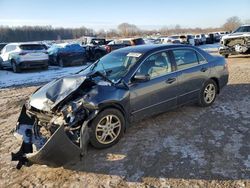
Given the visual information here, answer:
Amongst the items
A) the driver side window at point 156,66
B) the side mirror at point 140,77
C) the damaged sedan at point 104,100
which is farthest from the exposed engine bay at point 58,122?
the driver side window at point 156,66

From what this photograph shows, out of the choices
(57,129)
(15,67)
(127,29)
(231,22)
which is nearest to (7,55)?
(15,67)

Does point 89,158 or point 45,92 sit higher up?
point 45,92

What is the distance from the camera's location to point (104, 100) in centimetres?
436

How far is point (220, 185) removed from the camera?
3428mm

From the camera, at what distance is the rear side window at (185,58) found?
5.74 meters

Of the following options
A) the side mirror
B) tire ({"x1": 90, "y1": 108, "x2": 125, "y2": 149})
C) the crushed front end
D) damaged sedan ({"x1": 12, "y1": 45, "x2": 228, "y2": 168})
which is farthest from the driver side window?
the crushed front end

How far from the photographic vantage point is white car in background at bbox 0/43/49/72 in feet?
47.3

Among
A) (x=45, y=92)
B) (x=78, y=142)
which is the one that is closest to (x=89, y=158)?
(x=78, y=142)

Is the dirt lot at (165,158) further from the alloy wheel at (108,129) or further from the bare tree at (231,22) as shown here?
the bare tree at (231,22)

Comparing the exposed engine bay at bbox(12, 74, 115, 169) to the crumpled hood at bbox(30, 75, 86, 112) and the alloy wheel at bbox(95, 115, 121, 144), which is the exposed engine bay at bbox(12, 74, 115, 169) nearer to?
the crumpled hood at bbox(30, 75, 86, 112)

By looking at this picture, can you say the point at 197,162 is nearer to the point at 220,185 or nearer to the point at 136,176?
the point at 220,185

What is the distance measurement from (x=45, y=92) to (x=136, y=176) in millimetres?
2045

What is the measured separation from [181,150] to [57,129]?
1894mm

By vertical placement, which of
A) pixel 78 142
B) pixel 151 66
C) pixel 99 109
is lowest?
pixel 78 142
